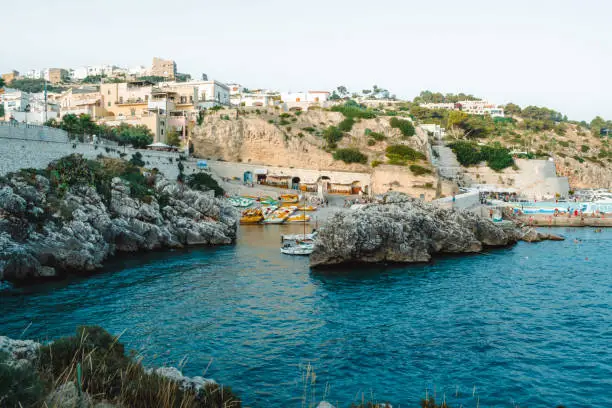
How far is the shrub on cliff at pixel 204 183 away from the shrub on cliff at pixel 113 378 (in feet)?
120

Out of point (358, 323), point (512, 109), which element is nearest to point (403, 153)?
point (358, 323)

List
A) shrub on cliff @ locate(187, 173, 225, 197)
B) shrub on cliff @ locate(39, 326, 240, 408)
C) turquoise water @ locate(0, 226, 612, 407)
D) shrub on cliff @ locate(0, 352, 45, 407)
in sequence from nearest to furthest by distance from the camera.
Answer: shrub on cliff @ locate(0, 352, 45, 407), shrub on cliff @ locate(39, 326, 240, 408), turquoise water @ locate(0, 226, 612, 407), shrub on cliff @ locate(187, 173, 225, 197)

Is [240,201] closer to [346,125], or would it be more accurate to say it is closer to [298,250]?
[298,250]

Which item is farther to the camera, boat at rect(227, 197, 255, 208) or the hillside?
the hillside

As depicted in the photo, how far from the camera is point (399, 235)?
97.2 feet

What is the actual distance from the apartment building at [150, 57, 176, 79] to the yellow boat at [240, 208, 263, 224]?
79.8 meters

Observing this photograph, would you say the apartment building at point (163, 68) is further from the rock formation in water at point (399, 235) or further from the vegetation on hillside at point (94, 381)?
the vegetation on hillside at point (94, 381)

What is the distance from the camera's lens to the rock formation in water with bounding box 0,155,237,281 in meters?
23.6

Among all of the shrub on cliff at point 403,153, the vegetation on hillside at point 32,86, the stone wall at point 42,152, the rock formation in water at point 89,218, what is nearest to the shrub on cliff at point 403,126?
the shrub on cliff at point 403,153

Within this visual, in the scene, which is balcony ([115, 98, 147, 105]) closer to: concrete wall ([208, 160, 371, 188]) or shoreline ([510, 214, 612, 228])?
concrete wall ([208, 160, 371, 188])

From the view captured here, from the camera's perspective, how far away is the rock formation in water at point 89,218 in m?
23.6

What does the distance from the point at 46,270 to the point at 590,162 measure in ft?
255

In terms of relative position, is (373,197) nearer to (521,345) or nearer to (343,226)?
(343,226)

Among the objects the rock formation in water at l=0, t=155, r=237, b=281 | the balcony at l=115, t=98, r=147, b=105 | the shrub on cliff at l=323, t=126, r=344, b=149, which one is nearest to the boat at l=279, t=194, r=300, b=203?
the rock formation in water at l=0, t=155, r=237, b=281
